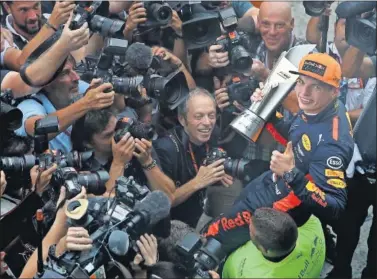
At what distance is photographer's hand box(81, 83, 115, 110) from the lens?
4.30 metres

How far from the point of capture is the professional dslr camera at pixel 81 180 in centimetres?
389

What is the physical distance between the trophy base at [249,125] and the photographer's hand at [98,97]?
2.60 ft

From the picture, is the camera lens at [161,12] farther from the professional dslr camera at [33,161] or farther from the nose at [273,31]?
the professional dslr camera at [33,161]

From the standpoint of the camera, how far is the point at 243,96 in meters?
4.66

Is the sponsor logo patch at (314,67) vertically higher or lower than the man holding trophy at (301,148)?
higher

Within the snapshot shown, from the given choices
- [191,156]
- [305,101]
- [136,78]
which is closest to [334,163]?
[305,101]

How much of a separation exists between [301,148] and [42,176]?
1.56 meters

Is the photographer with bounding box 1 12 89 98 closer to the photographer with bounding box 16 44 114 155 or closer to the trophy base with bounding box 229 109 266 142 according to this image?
the photographer with bounding box 16 44 114 155

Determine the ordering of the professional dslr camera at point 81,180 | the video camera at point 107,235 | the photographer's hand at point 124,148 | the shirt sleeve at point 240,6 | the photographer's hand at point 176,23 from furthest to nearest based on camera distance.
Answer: the shirt sleeve at point 240,6 < the photographer's hand at point 176,23 < the photographer's hand at point 124,148 < the professional dslr camera at point 81,180 < the video camera at point 107,235

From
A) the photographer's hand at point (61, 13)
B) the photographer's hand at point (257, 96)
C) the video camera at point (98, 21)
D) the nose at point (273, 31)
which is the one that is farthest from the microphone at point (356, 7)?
the photographer's hand at point (61, 13)

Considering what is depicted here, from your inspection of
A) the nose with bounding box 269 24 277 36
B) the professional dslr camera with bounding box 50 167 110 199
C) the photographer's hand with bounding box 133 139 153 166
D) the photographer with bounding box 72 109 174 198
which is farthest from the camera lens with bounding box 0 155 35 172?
the nose with bounding box 269 24 277 36

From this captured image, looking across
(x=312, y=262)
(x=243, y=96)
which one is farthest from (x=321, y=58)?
(x=312, y=262)

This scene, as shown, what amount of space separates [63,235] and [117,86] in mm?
1092

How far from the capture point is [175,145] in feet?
15.0
